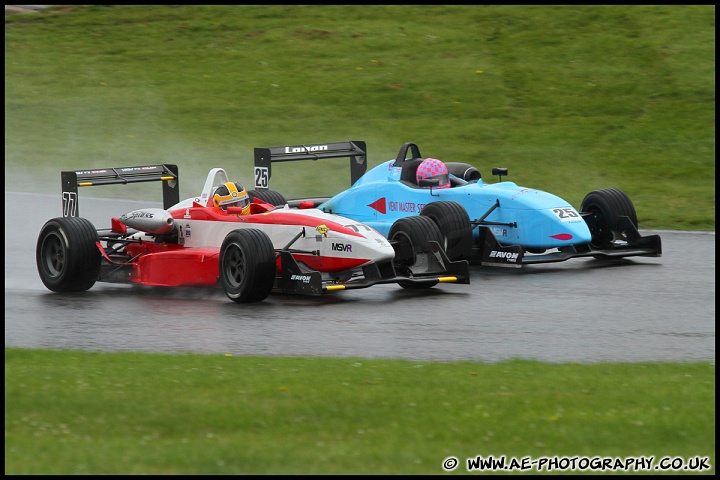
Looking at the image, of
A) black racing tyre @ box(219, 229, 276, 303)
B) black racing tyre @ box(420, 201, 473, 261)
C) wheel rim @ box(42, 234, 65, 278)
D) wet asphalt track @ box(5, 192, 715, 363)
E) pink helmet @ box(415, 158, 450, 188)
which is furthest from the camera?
pink helmet @ box(415, 158, 450, 188)

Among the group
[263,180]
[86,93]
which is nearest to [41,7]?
[86,93]

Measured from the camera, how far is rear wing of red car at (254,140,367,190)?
1955cm

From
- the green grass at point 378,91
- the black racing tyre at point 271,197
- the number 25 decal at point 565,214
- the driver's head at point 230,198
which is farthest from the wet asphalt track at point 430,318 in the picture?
the green grass at point 378,91

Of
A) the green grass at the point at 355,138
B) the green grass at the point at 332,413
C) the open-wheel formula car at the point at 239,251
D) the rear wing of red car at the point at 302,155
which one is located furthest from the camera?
the rear wing of red car at the point at 302,155

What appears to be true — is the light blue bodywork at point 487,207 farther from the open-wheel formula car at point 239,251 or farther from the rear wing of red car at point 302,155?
the open-wheel formula car at point 239,251

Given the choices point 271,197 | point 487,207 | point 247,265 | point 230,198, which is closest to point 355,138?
point 271,197

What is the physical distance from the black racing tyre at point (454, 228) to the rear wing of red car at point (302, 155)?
3533mm

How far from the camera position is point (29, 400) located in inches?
359

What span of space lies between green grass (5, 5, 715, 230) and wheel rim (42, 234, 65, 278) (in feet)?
35.1

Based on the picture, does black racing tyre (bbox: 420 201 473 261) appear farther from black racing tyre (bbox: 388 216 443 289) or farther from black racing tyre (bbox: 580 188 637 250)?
black racing tyre (bbox: 580 188 637 250)

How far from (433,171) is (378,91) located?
1733 cm

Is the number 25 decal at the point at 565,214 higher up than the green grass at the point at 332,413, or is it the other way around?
the number 25 decal at the point at 565,214

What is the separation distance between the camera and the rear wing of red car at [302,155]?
19547 mm

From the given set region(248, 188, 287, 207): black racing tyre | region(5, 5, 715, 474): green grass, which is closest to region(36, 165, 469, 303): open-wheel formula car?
region(248, 188, 287, 207): black racing tyre
